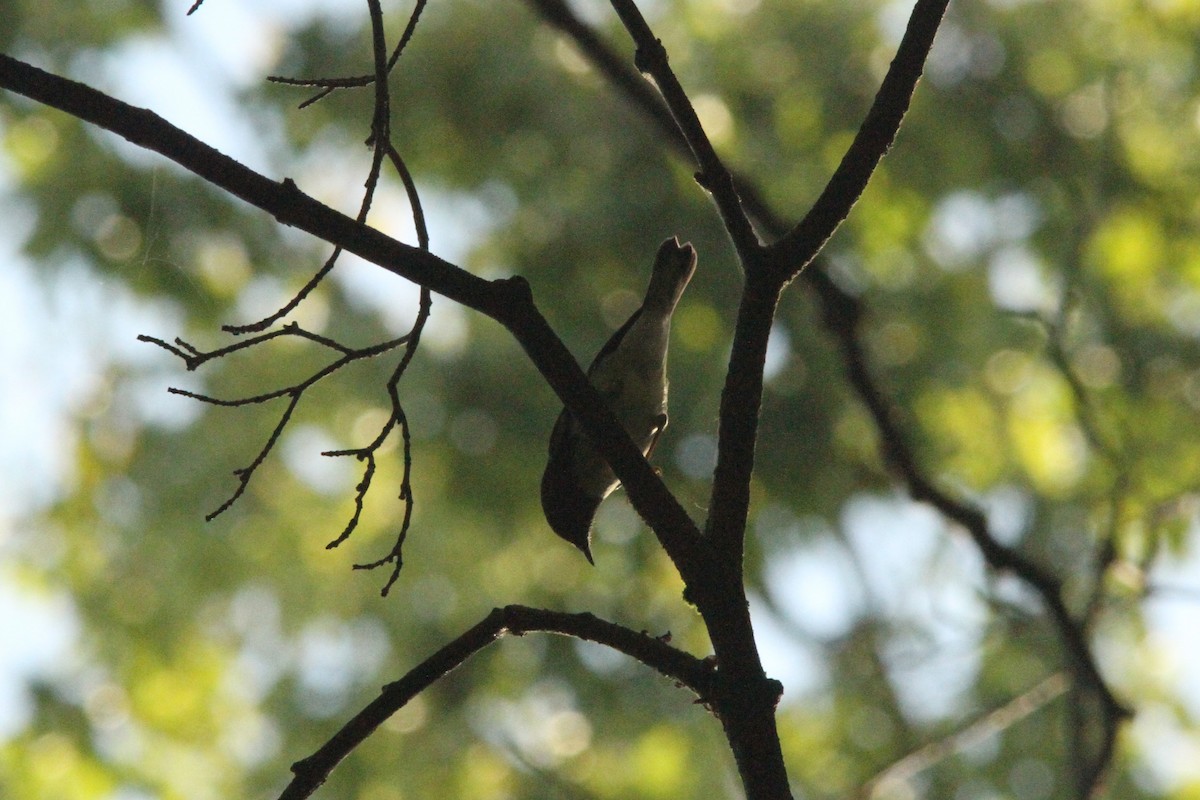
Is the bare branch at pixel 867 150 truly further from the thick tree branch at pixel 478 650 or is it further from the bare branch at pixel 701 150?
the thick tree branch at pixel 478 650

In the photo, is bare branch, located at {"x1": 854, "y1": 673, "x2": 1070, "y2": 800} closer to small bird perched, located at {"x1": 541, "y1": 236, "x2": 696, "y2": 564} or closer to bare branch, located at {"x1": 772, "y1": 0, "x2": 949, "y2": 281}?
small bird perched, located at {"x1": 541, "y1": 236, "x2": 696, "y2": 564}

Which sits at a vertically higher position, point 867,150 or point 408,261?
point 867,150

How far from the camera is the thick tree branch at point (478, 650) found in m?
1.79

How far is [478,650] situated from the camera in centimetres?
188

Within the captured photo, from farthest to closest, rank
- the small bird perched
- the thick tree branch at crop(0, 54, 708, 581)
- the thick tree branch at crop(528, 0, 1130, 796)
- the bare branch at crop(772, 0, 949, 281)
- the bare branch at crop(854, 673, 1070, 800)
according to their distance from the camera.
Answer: the bare branch at crop(854, 673, 1070, 800)
the thick tree branch at crop(528, 0, 1130, 796)
the small bird perched
the bare branch at crop(772, 0, 949, 281)
the thick tree branch at crop(0, 54, 708, 581)

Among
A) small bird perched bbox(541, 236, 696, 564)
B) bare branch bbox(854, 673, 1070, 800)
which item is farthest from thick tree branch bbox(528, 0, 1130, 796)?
small bird perched bbox(541, 236, 696, 564)

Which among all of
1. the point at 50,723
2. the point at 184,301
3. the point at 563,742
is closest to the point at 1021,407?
the point at 563,742

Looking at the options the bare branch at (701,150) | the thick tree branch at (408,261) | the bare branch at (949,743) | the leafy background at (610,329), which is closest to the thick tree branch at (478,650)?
the thick tree branch at (408,261)

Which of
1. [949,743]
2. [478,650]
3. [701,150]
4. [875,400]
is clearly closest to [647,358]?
[875,400]

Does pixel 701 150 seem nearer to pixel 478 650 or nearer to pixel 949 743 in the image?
pixel 478 650

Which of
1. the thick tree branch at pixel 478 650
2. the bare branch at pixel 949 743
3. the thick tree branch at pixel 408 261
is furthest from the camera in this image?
the bare branch at pixel 949 743

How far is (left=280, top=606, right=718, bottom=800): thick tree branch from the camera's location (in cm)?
179

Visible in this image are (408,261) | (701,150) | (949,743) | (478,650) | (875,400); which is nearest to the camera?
(408,261)

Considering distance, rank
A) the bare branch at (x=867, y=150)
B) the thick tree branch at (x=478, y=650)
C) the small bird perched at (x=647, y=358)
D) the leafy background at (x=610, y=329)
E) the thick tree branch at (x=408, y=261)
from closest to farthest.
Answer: the thick tree branch at (x=408, y=261) → the thick tree branch at (x=478, y=650) → the bare branch at (x=867, y=150) → the small bird perched at (x=647, y=358) → the leafy background at (x=610, y=329)
